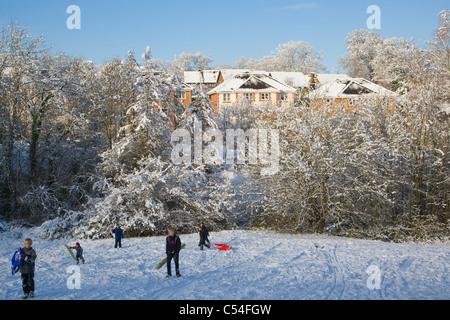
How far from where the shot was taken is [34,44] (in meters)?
25.9

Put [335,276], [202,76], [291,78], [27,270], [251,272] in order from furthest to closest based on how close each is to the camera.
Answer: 1. [202,76]
2. [291,78]
3. [251,272]
4. [335,276]
5. [27,270]

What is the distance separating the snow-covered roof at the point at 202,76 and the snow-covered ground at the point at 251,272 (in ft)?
188

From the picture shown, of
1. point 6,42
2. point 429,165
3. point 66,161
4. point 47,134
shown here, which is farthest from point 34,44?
point 429,165

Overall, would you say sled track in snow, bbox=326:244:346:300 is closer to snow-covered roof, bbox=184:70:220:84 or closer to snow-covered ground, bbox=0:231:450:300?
snow-covered ground, bbox=0:231:450:300

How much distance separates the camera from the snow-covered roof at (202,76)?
2887 inches

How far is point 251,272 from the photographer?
1318 cm

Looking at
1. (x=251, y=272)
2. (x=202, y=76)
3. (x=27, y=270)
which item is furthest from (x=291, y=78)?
(x=27, y=270)

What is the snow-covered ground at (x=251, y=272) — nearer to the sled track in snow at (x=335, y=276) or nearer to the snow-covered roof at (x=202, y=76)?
the sled track in snow at (x=335, y=276)

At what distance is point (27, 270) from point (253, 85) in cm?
5135

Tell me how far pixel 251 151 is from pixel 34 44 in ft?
54.6

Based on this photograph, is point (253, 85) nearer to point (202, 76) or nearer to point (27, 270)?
point (202, 76)

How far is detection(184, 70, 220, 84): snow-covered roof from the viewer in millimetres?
73338

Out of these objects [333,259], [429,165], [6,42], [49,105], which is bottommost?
[333,259]
